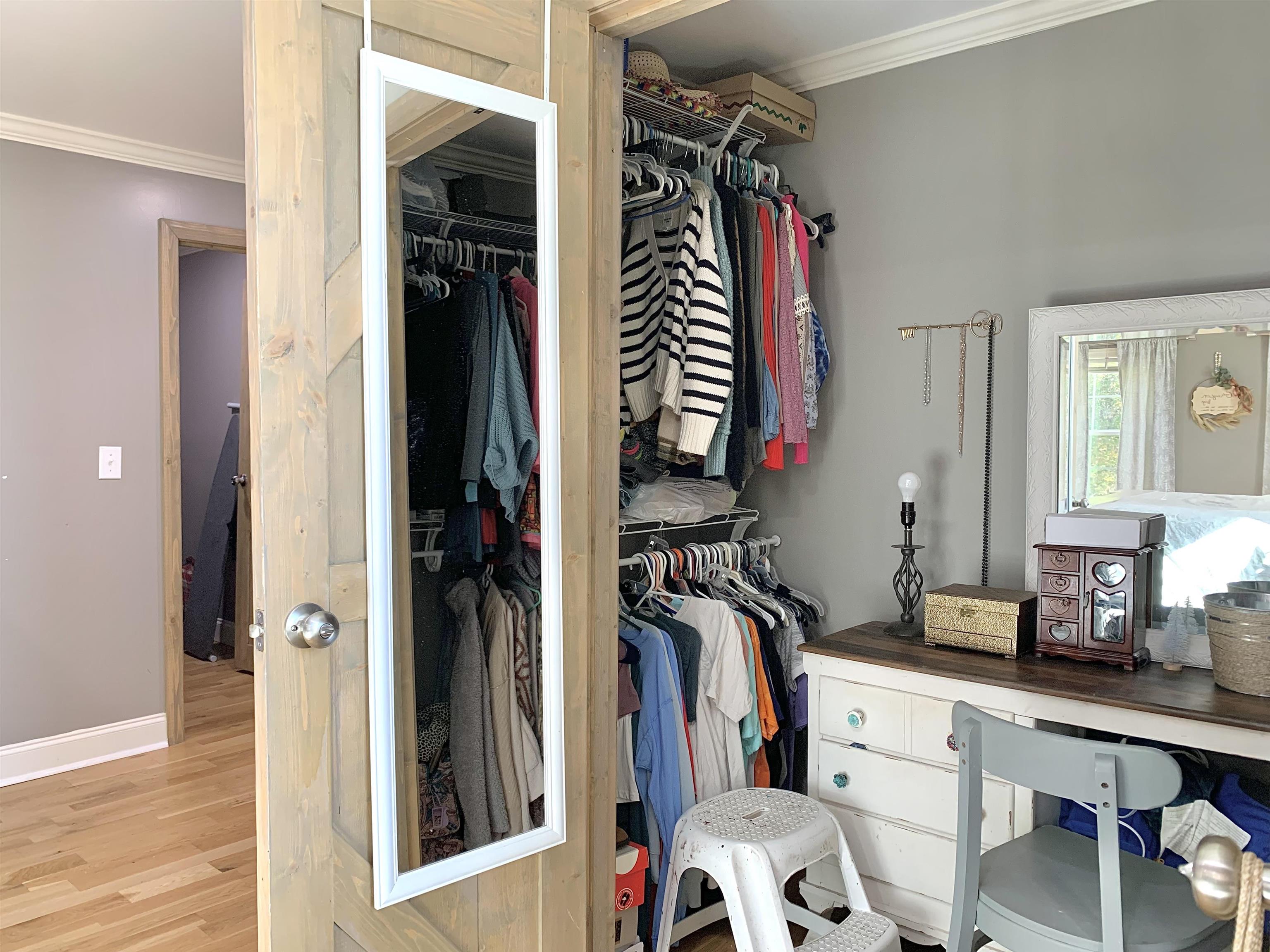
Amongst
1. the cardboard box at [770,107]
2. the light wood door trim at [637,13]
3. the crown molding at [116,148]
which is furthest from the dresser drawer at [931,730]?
the crown molding at [116,148]

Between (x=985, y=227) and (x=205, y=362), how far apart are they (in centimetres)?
464

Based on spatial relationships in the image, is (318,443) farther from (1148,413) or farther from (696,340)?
(1148,413)

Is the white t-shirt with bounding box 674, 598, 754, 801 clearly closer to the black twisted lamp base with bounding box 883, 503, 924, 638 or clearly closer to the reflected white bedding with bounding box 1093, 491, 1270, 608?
the black twisted lamp base with bounding box 883, 503, 924, 638

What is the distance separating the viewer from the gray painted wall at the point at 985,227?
235 centimetres

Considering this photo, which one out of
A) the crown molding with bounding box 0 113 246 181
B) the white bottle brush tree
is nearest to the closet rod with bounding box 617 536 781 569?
the white bottle brush tree

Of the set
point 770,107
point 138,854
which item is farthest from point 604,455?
point 138,854

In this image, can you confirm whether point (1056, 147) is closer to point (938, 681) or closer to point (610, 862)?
point (938, 681)

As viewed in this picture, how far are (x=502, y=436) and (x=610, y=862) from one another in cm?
100

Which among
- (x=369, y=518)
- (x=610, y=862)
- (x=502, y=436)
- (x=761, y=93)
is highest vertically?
(x=761, y=93)

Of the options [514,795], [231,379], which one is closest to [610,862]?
[514,795]

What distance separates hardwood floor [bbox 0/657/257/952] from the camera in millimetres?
2535

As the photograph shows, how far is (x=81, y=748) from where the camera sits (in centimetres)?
378

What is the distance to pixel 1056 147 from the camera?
259 centimetres

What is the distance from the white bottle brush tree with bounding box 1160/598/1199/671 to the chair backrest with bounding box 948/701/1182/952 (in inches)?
33.0
